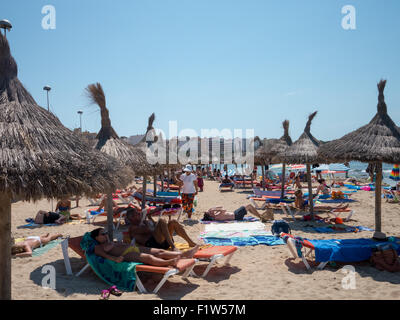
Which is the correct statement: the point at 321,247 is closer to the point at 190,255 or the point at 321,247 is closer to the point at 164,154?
the point at 190,255

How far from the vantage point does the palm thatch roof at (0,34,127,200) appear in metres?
2.81

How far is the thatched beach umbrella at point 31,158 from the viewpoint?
2824mm

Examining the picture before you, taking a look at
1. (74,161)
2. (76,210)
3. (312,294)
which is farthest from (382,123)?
(76,210)

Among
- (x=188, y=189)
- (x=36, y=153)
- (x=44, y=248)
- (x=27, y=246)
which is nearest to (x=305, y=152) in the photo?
(x=188, y=189)

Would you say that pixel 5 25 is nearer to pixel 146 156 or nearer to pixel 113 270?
pixel 113 270

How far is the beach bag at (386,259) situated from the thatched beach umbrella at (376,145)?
1.45 metres

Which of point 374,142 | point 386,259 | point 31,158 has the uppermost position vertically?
point 374,142

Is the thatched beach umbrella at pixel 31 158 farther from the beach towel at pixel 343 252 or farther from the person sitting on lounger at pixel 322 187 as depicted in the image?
the person sitting on lounger at pixel 322 187

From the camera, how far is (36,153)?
3.03 metres

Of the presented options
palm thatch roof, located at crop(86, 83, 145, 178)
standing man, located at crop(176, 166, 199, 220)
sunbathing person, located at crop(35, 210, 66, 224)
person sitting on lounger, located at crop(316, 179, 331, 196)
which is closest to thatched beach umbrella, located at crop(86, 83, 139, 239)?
palm thatch roof, located at crop(86, 83, 145, 178)

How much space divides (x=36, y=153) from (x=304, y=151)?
887 cm

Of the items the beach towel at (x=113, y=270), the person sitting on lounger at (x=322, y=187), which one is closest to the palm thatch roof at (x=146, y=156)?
the beach towel at (x=113, y=270)

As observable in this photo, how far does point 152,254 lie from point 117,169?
52.1 inches

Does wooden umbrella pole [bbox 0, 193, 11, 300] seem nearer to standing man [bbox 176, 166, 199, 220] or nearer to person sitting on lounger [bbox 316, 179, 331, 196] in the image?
standing man [bbox 176, 166, 199, 220]
